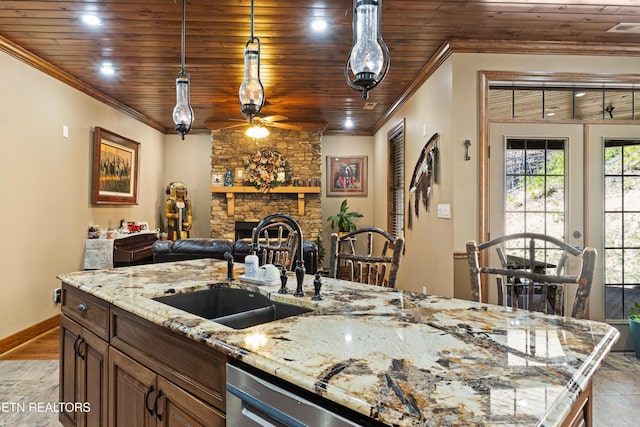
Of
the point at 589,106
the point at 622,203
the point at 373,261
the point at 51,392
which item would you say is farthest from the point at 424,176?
the point at 51,392

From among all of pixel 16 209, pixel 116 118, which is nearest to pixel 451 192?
pixel 16 209

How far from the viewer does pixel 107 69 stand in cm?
397

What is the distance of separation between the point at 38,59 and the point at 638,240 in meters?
5.86

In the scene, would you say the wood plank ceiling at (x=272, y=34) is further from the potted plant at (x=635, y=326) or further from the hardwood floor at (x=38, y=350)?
the hardwood floor at (x=38, y=350)

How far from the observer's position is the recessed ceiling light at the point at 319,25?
2934mm

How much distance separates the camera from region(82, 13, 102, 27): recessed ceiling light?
2.84 m

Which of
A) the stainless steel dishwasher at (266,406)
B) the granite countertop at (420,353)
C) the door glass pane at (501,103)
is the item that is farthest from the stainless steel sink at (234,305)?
the door glass pane at (501,103)

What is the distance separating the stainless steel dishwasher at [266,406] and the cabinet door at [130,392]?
0.47 meters

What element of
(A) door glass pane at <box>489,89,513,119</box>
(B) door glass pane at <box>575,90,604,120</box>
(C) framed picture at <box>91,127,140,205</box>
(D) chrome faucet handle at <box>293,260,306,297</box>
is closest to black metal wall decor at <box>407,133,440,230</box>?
(A) door glass pane at <box>489,89,513,119</box>

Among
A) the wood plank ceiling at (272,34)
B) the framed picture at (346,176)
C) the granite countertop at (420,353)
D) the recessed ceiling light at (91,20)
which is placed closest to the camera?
the granite countertop at (420,353)

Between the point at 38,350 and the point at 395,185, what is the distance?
15.7 feet

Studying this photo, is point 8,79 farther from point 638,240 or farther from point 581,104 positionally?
point 638,240

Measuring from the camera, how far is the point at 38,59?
11.8 feet

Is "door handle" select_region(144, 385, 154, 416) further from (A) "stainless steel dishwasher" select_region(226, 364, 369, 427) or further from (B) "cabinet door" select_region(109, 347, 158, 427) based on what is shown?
(A) "stainless steel dishwasher" select_region(226, 364, 369, 427)
